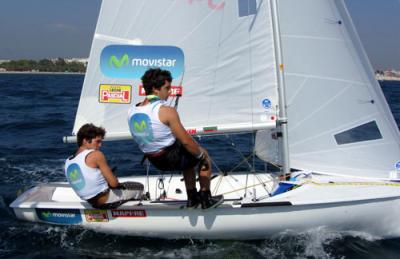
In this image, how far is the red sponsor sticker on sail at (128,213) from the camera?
15.1 ft

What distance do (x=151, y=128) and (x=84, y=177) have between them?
0.81 meters

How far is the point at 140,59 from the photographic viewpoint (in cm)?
505

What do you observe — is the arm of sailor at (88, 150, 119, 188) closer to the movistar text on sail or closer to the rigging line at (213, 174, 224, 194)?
the movistar text on sail

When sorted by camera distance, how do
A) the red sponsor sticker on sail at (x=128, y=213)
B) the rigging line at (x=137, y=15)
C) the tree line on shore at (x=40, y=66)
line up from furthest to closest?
1. the tree line on shore at (x=40, y=66)
2. the rigging line at (x=137, y=15)
3. the red sponsor sticker on sail at (x=128, y=213)

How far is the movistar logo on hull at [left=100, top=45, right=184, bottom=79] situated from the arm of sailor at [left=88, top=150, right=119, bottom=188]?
1021 millimetres

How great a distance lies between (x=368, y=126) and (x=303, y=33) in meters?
1.14

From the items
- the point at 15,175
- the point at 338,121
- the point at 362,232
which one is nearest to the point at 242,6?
the point at 338,121

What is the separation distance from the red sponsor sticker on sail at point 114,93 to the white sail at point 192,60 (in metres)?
0.01

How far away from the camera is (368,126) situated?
199 inches

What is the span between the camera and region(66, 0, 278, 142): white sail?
4.96 metres

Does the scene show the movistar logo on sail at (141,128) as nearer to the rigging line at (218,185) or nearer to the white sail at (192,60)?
the white sail at (192,60)

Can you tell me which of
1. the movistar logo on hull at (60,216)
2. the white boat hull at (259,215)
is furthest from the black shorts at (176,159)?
the movistar logo on hull at (60,216)

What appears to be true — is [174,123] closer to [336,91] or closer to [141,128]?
[141,128]

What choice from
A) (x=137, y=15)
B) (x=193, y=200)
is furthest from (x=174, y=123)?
(x=137, y=15)
